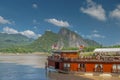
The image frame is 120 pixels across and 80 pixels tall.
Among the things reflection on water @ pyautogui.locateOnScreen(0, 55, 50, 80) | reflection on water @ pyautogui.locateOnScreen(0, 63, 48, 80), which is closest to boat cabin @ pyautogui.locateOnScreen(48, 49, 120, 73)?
reflection on water @ pyautogui.locateOnScreen(0, 55, 50, 80)

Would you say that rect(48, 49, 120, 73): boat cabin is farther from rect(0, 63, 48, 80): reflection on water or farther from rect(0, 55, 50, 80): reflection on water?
rect(0, 63, 48, 80): reflection on water

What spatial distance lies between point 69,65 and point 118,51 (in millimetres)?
9971

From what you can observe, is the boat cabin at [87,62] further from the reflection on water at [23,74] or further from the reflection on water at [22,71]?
the reflection on water at [23,74]

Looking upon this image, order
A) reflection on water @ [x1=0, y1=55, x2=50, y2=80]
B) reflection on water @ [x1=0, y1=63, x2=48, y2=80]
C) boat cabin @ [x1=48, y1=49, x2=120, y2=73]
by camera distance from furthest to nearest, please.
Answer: reflection on water @ [x1=0, y1=55, x2=50, y2=80]
reflection on water @ [x1=0, y1=63, x2=48, y2=80]
boat cabin @ [x1=48, y1=49, x2=120, y2=73]

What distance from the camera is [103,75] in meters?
43.1

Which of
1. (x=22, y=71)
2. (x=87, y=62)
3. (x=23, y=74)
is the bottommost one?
(x=23, y=74)

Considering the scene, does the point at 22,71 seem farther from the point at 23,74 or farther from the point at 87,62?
the point at 87,62

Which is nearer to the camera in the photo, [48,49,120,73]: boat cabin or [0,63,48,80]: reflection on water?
[48,49,120,73]: boat cabin

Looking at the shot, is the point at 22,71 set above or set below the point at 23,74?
above

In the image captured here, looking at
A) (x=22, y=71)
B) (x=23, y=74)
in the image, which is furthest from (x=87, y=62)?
(x=22, y=71)

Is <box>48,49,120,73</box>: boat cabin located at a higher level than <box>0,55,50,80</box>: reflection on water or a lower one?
higher

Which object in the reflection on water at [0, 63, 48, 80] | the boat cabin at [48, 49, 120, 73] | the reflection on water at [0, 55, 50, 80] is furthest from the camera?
the reflection on water at [0, 55, 50, 80]

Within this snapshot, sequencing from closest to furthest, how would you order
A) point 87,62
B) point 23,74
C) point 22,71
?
1. point 87,62
2. point 23,74
3. point 22,71

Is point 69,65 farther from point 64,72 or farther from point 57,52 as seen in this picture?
point 57,52
